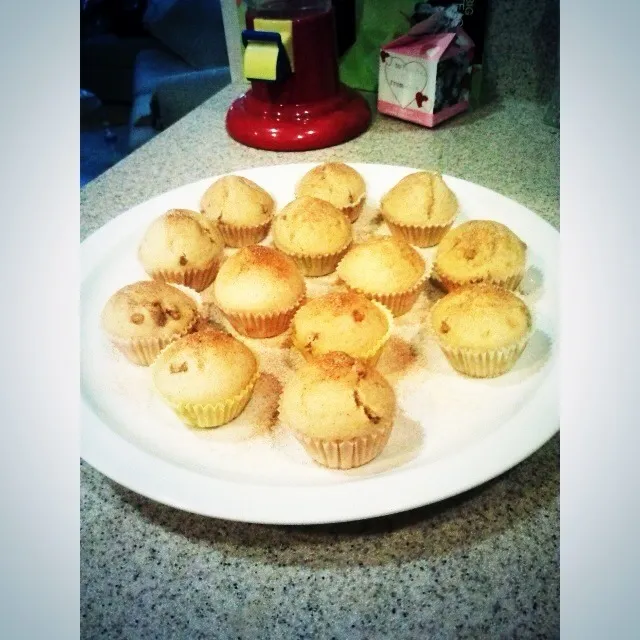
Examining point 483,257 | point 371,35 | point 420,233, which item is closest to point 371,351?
point 483,257

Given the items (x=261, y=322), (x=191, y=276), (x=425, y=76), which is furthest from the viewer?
(x=425, y=76)

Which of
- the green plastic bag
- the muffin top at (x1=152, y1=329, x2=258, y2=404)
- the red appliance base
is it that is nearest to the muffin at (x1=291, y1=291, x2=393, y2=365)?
the muffin top at (x1=152, y1=329, x2=258, y2=404)

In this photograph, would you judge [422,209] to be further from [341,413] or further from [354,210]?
[341,413]

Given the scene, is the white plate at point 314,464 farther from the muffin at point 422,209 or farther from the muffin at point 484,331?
the muffin at point 422,209

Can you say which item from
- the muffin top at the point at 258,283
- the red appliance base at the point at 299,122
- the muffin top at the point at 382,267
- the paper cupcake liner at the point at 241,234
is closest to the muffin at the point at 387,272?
the muffin top at the point at 382,267

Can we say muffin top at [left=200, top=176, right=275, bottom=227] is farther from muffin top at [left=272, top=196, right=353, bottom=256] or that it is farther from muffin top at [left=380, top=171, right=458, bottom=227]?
muffin top at [left=380, top=171, right=458, bottom=227]
